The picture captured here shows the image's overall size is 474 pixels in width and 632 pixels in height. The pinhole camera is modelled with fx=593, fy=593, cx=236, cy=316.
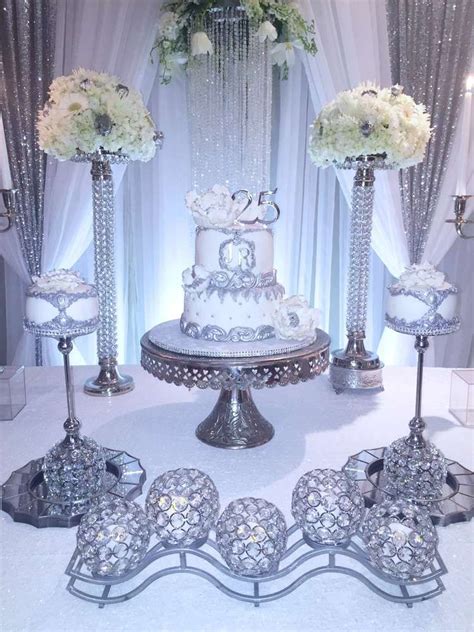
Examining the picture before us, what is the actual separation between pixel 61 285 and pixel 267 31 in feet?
5.41

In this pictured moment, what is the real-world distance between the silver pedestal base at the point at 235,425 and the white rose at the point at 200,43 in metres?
1.52

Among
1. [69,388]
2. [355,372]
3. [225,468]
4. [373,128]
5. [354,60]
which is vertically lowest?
[225,468]

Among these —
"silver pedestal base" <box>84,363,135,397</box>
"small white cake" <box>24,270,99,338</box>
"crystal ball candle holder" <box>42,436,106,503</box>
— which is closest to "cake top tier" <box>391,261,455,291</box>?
"small white cake" <box>24,270,99,338</box>

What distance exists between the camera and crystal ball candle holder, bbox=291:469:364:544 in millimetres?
1071

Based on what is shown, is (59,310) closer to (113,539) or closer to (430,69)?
(113,539)

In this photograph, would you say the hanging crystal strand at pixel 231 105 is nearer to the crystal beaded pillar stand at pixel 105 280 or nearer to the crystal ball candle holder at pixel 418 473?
the crystal beaded pillar stand at pixel 105 280

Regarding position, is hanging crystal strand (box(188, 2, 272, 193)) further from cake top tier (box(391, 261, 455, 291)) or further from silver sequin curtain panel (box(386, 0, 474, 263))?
cake top tier (box(391, 261, 455, 291))

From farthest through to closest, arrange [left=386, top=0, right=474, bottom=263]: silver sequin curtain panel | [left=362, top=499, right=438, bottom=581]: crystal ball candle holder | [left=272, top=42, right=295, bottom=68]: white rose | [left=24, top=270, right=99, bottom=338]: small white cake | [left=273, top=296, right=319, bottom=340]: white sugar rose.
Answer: [left=386, top=0, right=474, bottom=263]: silver sequin curtain panel
[left=272, top=42, right=295, bottom=68]: white rose
[left=273, top=296, right=319, bottom=340]: white sugar rose
[left=24, top=270, right=99, bottom=338]: small white cake
[left=362, top=499, right=438, bottom=581]: crystal ball candle holder

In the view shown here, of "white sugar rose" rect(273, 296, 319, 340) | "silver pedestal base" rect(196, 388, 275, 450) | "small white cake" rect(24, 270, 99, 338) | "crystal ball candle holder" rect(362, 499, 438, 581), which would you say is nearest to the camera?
"crystal ball candle holder" rect(362, 499, 438, 581)

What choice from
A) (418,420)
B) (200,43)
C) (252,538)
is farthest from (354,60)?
(252,538)

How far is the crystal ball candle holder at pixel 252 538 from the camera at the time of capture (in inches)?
39.9

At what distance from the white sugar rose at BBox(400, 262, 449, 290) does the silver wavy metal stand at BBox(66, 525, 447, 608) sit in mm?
611

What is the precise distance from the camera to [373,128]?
1.98m

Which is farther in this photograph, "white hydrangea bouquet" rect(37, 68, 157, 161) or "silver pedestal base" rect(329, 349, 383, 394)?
→ "silver pedestal base" rect(329, 349, 383, 394)
